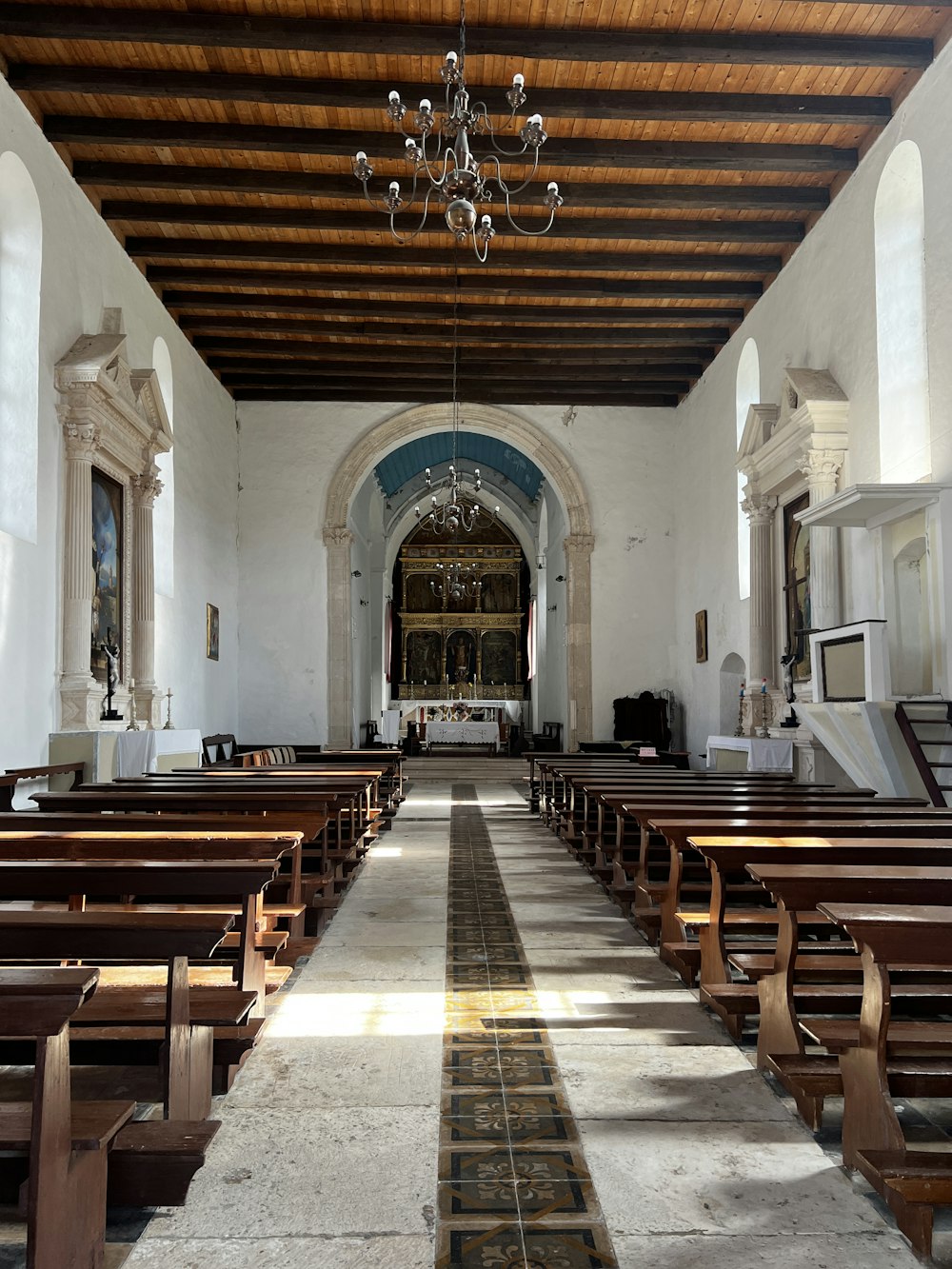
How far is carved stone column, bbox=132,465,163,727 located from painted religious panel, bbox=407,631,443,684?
53.1 feet

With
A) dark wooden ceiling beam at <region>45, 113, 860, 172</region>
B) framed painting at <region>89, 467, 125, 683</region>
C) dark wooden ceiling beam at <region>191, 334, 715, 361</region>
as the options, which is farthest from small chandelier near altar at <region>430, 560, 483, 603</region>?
dark wooden ceiling beam at <region>45, 113, 860, 172</region>

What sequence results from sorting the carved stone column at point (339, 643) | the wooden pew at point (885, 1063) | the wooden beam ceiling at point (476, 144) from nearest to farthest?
the wooden pew at point (885, 1063)
the wooden beam ceiling at point (476, 144)
the carved stone column at point (339, 643)

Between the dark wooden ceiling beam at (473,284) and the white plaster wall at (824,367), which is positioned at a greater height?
the dark wooden ceiling beam at (473,284)

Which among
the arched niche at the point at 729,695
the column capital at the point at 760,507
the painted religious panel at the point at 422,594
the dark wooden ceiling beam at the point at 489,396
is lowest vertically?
the arched niche at the point at 729,695

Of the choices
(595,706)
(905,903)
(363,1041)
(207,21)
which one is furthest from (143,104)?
(595,706)

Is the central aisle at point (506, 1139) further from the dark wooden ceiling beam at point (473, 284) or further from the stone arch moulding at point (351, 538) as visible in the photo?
the stone arch moulding at point (351, 538)

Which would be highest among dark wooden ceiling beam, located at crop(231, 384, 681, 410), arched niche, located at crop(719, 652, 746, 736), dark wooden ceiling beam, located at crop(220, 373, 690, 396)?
dark wooden ceiling beam, located at crop(220, 373, 690, 396)

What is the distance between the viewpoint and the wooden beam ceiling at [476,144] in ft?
22.9

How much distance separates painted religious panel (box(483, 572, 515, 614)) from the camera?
87.3ft

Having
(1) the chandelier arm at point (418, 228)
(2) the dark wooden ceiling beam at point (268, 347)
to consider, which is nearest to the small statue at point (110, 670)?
(1) the chandelier arm at point (418, 228)

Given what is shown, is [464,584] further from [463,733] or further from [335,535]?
[335,535]

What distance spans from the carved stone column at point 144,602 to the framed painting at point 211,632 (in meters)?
2.66

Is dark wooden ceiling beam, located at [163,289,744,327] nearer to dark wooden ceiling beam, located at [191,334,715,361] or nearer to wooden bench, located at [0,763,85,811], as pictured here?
dark wooden ceiling beam, located at [191,334,715,361]

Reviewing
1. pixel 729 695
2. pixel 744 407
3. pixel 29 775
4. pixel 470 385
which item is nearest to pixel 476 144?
pixel 744 407
